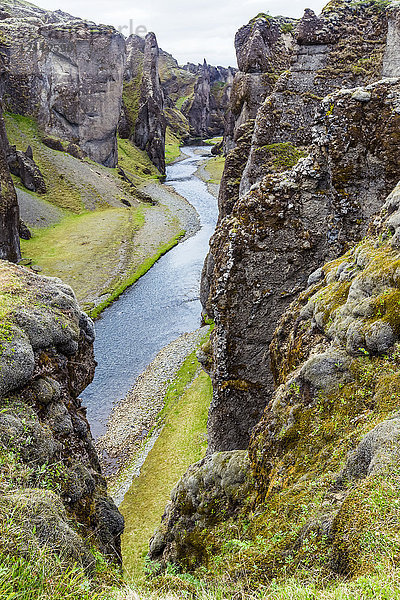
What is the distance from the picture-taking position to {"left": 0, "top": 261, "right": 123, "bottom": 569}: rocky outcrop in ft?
27.4

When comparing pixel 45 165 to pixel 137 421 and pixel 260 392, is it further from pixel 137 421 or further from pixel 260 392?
pixel 260 392

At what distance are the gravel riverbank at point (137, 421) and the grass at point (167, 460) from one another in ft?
2.45

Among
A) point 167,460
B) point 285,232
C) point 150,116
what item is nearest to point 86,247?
point 167,460

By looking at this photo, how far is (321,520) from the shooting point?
7.01 metres

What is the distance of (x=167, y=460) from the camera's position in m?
26.3

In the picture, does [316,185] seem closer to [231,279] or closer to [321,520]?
[231,279]

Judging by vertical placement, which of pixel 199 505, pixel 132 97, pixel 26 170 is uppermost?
pixel 132 97

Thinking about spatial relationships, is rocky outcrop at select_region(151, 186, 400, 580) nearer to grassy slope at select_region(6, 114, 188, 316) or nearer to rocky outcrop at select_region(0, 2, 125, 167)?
grassy slope at select_region(6, 114, 188, 316)

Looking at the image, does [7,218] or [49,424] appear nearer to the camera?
[49,424]

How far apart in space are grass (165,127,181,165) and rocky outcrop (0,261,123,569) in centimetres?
14742

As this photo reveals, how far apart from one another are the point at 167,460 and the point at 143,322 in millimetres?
23444

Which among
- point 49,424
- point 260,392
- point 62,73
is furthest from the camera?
point 62,73

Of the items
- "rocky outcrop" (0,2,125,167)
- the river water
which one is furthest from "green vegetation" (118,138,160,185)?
the river water

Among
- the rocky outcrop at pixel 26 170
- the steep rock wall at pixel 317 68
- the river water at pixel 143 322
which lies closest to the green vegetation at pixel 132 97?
the rocky outcrop at pixel 26 170
